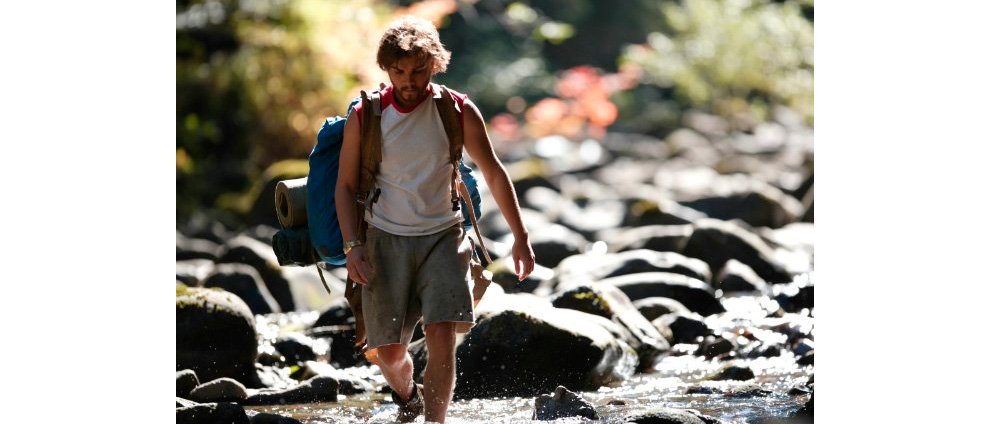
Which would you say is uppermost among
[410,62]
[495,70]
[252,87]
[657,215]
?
[495,70]

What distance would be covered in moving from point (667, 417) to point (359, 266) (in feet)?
3.57

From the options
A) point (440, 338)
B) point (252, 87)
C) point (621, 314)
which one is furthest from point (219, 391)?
point (252, 87)

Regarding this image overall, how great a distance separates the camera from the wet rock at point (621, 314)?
547cm

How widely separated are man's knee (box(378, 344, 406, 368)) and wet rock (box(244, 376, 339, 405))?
45.7 inches

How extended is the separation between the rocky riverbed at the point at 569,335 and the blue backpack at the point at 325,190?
27.4 inches

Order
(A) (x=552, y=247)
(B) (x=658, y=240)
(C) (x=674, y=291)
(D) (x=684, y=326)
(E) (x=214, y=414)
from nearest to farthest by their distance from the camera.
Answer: (E) (x=214, y=414), (D) (x=684, y=326), (C) (x=674, y=291), (B) (x=658, y=240), (A) (x=552, y=247)

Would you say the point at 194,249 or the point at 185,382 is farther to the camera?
the point at 194,249

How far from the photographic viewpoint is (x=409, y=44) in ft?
10.6

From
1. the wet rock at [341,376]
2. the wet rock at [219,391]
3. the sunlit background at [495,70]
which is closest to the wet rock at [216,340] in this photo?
the wet rock at [341,376]

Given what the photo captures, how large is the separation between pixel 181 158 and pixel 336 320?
696 centimetres

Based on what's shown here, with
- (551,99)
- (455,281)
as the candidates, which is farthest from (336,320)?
(551,99)

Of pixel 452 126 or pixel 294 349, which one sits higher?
pixel 452 126

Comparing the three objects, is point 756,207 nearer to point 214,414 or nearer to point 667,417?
point 667,417

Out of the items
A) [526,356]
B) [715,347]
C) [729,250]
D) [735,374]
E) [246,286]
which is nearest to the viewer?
[526,356]
